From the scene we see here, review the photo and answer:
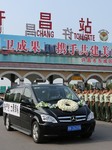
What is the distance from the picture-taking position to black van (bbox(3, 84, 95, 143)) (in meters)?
8.26

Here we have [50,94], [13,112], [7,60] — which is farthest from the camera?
[7,60]

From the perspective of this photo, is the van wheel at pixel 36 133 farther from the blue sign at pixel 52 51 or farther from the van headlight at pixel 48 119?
the blue sign at pixel 52 51

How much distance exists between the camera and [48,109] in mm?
8469

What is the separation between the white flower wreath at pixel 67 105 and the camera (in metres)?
8.44

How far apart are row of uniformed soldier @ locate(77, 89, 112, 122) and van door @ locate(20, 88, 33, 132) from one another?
4564mm

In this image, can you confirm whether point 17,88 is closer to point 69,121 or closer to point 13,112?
point 13,112

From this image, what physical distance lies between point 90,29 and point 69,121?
3590 cm

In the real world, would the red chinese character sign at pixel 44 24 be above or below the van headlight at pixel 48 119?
above

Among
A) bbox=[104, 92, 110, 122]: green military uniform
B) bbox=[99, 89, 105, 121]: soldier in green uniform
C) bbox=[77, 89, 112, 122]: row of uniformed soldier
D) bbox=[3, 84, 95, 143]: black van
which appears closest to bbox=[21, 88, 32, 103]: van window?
bbox=[3, 84, 95, 143]: black van

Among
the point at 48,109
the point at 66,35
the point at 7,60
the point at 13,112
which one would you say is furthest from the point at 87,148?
the point at 66,35

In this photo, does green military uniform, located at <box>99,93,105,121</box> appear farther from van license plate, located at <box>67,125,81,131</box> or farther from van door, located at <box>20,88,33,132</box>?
van license plate, located at <box>67,125,81,131</box>

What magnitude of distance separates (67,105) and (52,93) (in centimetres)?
104

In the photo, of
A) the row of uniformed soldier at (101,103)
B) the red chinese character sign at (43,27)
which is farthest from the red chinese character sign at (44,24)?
the row of uniformed soldier at (101,103)

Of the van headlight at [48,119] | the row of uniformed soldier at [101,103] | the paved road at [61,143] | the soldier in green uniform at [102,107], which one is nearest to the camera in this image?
the paved road at [61,143]
